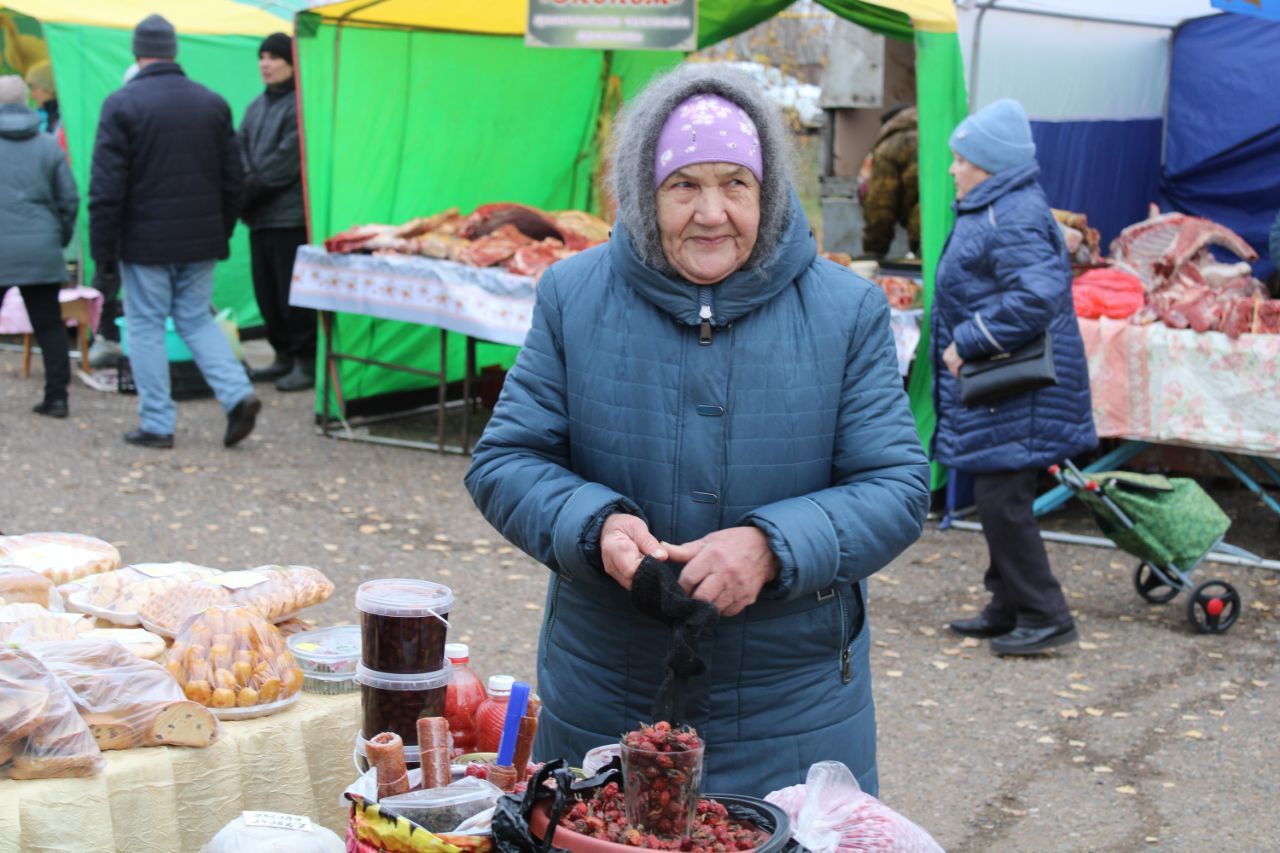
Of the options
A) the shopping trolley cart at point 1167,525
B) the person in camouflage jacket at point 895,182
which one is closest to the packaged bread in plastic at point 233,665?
the shopping trolley cart at point 1167,525

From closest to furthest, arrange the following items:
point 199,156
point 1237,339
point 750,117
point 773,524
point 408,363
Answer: point 773,524 → point 750,117 → point 1237,339 → point 199,156 → point 408,363

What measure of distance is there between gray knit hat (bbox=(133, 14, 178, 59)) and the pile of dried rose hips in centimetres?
757

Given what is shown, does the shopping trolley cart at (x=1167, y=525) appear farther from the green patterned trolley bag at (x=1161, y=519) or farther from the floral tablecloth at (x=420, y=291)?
the floral tablecloth at (x=420, y=291)

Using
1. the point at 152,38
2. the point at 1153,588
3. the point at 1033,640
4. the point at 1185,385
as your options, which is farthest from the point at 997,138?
the point at 152,38

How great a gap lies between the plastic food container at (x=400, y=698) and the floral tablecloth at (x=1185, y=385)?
5221 mm

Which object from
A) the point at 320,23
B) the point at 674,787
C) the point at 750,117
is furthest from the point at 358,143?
the point at 674,787

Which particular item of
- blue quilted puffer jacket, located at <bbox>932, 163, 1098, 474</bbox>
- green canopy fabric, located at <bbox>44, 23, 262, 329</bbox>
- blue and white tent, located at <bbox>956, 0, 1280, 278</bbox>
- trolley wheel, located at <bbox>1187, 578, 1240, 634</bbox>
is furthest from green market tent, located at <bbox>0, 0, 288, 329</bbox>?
trolley wheel, located at <bbox>1187, 578, 1240, 634</bbox>

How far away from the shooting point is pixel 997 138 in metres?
5.95

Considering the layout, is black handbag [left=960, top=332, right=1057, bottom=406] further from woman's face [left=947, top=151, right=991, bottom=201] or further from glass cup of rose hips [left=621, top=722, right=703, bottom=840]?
glass cup of rose hips [left=621, top=722, right=703, bottom=840]

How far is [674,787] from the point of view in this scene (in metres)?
2.20

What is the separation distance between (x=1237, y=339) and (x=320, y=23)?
5406 millimetres

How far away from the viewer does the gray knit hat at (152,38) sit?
28.9ft

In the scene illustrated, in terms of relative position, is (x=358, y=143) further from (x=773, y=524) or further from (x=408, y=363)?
(x=773, y=524)

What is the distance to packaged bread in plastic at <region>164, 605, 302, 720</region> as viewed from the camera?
3.33 m
